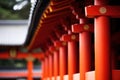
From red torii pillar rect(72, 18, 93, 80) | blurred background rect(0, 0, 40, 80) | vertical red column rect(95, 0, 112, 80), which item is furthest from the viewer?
blurred background rect(0, 0, 40, 80)

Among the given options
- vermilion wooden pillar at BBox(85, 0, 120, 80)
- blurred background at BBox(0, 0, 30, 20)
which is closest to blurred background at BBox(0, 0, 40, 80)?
blurred background at BBox(0, 0, 30, 20)

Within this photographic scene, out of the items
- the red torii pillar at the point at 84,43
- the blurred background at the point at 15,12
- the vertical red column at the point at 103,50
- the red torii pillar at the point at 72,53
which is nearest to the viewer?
the vertical red column at the point at 103,50

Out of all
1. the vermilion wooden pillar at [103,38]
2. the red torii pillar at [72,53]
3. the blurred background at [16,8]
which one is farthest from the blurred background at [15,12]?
the vermilion wooden pillar at [103,38]

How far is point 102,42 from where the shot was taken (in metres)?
5.74

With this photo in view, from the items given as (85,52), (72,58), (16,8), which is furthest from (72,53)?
(16,8)

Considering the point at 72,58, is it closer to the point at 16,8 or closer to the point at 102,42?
the point at 102,42

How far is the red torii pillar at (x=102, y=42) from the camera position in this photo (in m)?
5.69

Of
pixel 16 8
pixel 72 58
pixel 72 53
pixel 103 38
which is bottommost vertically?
pixel 72 58

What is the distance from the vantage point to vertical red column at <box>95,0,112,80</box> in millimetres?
5688

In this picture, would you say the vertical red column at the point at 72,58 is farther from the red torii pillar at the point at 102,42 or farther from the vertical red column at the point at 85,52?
the red torii pillar at the point at 102,42

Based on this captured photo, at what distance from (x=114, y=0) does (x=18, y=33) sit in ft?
68.2

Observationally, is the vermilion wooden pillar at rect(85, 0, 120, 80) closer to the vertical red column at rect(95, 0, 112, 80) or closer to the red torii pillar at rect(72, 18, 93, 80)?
the vertical red column at rect(95, 0, 112, 80)

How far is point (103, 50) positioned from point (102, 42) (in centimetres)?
12

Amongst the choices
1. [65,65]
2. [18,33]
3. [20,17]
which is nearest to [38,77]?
[18,33]
